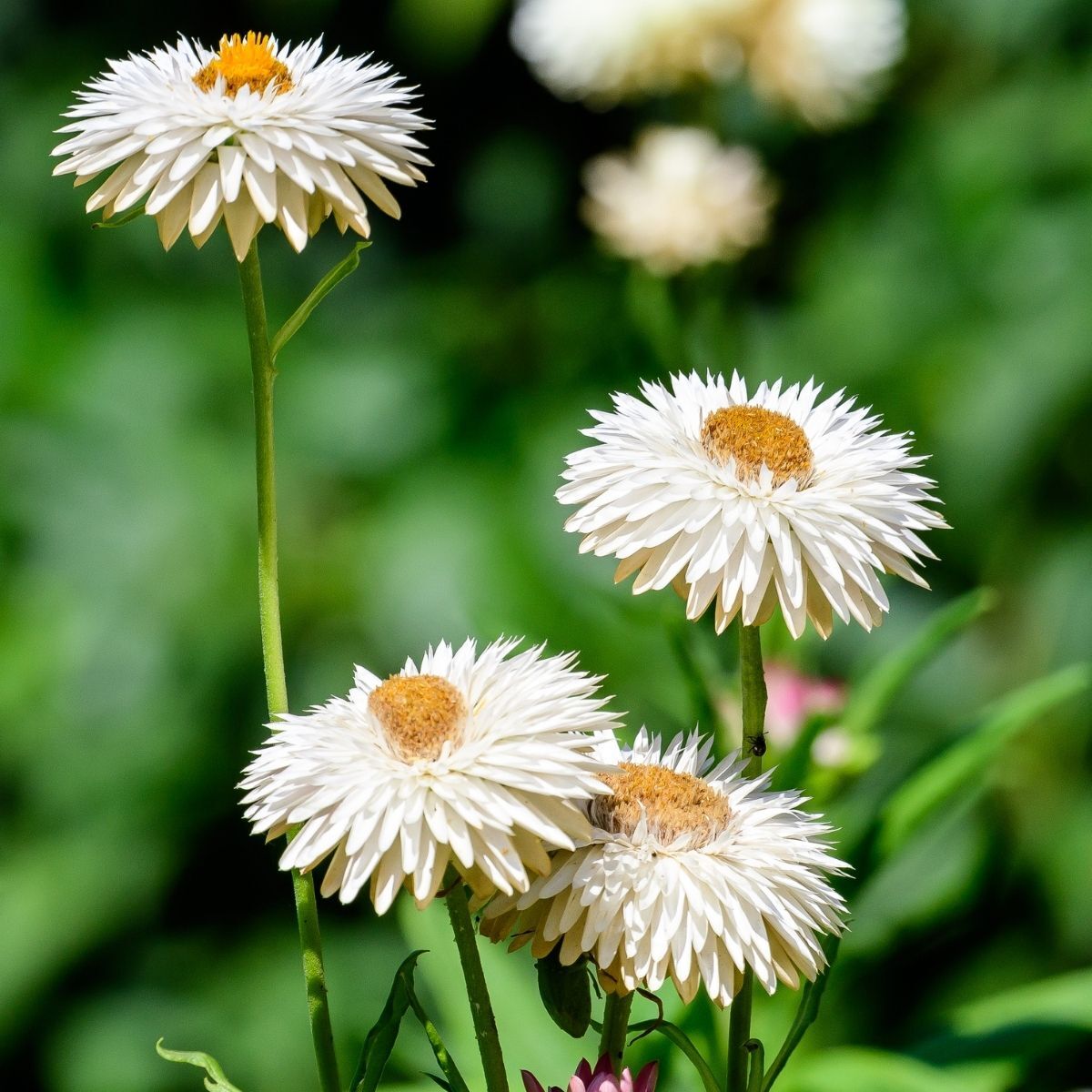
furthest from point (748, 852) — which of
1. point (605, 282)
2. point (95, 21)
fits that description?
point (95, 21)

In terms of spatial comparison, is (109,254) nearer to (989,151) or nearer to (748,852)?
(989,151)

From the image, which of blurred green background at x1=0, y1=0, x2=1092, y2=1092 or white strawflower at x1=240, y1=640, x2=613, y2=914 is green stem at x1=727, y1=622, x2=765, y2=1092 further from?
blurred green background at x1=0, y1=0, x2=1092, y2=1092

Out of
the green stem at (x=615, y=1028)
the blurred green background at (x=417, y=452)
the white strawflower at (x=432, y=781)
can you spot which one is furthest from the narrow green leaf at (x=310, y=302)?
the blurred green background at (x=417, y=452)


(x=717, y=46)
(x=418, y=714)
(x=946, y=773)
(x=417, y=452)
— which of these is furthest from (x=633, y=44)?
(x=418, y=714)

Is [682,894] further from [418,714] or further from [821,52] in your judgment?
[821,52]

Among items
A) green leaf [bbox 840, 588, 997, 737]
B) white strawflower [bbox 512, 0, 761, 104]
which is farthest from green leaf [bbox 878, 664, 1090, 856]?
white strawflower [bbox 512, 0, 761, 104]
